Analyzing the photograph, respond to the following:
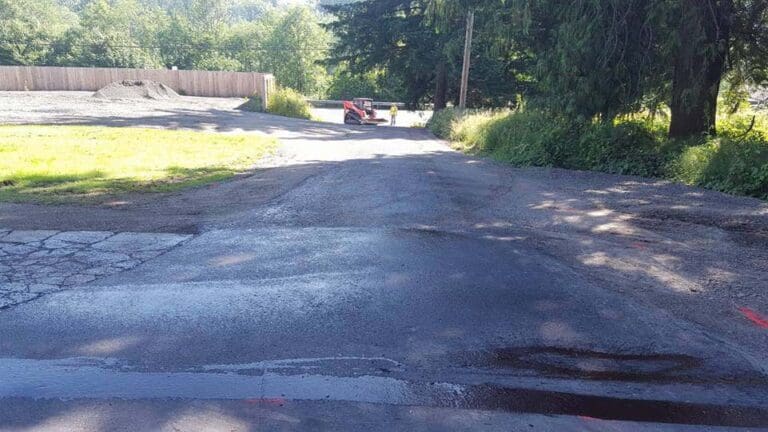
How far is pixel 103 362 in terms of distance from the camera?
450cm

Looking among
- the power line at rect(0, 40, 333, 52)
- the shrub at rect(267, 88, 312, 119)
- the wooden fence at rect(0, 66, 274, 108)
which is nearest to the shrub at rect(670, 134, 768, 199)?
the shrub at rect(267, 88, 312, 119)

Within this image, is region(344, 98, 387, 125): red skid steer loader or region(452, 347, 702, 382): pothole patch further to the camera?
region(344, 98, 387, 125): red skid steer loader

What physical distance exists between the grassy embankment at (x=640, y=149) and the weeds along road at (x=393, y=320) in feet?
6.12

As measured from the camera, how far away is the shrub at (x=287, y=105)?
44812 mm

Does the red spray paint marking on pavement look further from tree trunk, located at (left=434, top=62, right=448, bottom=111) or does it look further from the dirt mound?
the dirt mound

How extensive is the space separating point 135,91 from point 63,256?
138 ft

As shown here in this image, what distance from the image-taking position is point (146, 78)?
174 ft

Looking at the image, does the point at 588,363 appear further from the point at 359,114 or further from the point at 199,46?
the point at 199,46

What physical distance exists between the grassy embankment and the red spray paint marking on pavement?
6409 millimetres

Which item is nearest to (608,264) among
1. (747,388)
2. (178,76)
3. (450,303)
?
(450,303)

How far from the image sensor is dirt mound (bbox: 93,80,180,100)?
144 feet

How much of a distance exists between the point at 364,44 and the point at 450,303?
38.9 m

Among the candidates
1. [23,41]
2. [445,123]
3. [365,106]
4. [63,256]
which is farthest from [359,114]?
[23,41]

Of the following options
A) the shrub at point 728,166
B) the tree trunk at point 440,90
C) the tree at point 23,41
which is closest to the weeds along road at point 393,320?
the shrub at point 728,166
